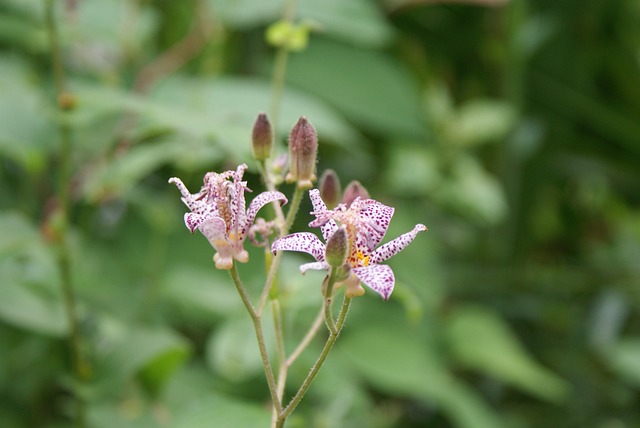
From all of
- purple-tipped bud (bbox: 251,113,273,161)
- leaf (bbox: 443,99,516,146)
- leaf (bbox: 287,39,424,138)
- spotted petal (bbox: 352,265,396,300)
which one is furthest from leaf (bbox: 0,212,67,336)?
leaf (bbox: 443,99,516,146)

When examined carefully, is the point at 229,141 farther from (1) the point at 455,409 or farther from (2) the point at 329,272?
(1) the point at 455,409

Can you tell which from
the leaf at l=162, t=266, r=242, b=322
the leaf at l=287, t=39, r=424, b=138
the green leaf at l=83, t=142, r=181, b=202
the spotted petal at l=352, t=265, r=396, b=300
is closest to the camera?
the spotted petal at l=352, t=265, r=396, b=300

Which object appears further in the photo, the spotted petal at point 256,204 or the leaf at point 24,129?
the leaf at point 24,129

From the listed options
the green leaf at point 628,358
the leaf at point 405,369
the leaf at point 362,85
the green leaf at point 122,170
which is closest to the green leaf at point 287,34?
the green leaf at point 122,170

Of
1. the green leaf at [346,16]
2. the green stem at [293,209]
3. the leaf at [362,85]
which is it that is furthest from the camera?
the leaf at [362,85]

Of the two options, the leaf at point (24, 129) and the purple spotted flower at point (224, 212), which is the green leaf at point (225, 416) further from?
the leaf at point (24, 129)

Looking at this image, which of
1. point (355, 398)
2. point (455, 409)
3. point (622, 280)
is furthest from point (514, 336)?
point (355, 398)

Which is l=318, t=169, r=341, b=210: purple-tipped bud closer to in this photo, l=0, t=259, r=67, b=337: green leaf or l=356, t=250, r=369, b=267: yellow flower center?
l=356, t=250, r=369, b=267: yellow flower center

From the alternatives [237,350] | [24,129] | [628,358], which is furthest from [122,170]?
[628,358]
